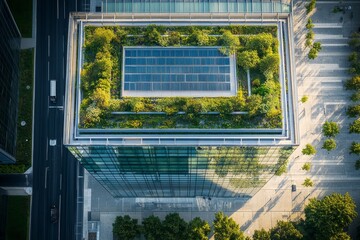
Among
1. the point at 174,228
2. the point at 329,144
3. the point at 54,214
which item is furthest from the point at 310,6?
the point at 54,214

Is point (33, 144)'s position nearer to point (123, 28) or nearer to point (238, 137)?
point (123, 28)

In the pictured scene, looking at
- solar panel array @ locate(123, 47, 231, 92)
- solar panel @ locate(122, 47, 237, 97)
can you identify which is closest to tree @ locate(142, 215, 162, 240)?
solar panel @ locate(122, 47, 237, 97)

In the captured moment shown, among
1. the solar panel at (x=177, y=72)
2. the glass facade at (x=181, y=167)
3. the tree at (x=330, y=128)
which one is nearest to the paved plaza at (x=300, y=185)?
the tree at (x=330, y=128)

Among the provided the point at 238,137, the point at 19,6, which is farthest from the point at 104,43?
the point at 19,6

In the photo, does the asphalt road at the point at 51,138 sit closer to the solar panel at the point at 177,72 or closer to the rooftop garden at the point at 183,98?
the rooftop garden at the point at 183,98

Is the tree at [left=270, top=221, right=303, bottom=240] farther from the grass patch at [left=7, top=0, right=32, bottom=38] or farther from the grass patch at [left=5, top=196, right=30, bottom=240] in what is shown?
the grass patch at [left=7, top=0, right=32, bottom=38]
